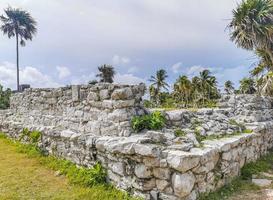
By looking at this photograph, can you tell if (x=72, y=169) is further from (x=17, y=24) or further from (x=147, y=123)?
→ (x=17, y=24)

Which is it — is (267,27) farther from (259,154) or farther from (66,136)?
(66,136)

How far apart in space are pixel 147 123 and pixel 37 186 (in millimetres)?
2443

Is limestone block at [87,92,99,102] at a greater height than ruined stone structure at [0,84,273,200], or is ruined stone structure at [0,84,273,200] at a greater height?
limestone block at [87,92,99,102]

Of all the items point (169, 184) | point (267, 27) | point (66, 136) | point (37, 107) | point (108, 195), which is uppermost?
point (267, 27)

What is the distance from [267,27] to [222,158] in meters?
9.44

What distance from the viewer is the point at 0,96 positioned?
787 inches

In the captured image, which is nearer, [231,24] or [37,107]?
[37,107]

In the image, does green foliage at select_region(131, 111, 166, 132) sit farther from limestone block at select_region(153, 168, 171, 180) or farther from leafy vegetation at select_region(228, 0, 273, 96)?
leafy vegetation at select_region(228, 0, 273, 96)

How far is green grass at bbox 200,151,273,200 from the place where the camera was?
4.69 metres

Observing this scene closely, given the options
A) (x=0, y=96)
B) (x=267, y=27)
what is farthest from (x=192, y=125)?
(x=0, y=96)

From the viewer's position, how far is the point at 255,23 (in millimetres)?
12305

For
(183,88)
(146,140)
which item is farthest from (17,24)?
(146,140)

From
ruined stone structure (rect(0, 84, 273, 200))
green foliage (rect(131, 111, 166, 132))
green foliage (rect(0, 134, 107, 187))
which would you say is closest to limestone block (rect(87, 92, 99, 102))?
ruined stone structure (rect(0, 84, 273, 200))

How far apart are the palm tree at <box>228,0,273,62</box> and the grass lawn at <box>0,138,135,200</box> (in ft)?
34.4
